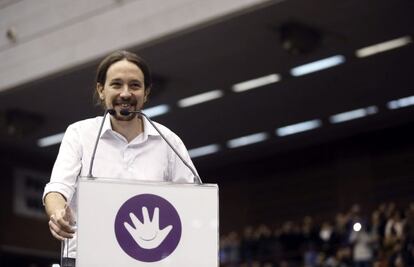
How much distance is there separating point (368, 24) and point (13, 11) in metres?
7.21

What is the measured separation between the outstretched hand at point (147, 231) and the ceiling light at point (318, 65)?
15.4 meters

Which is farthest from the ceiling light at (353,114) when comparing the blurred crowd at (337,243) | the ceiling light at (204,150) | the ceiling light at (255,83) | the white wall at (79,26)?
the white wall at (79,26)

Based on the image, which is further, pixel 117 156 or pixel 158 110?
pixel 158 110

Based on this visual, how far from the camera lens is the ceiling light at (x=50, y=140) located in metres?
23.8

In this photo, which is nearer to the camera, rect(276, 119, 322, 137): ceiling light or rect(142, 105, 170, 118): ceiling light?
rect(142, 105, 170, 118): ceiling light

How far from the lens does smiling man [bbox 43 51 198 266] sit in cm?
342

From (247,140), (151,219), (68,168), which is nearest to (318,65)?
(247,140)

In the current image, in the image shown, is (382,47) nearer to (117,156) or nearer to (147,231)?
(117,156)

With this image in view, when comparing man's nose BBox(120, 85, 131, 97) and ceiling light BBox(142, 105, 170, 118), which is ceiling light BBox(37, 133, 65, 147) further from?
man's nose BBox(120, 85, 131, 97)

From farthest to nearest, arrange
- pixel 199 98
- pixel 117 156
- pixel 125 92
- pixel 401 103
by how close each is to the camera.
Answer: pixel 401 103, pixel 199 98, pixel 117 156, pixel 125 92

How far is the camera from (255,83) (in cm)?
1980

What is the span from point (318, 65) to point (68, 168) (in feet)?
50.9

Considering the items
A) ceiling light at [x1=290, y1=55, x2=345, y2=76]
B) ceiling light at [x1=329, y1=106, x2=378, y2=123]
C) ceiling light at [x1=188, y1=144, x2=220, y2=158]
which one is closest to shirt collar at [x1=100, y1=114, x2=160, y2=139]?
ceiling light at [x1=290, y1=55, x2=345, y2=76]

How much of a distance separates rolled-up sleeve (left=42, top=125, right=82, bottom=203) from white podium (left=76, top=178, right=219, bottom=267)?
15.1 inches
